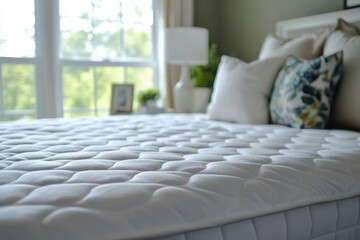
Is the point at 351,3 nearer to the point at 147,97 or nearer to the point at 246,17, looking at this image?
the point at 246,17

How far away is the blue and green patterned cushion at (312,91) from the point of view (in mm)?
1773

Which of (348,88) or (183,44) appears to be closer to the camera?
(348,88)

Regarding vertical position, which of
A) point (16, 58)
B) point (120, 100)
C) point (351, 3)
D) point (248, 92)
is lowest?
point (120, 100)

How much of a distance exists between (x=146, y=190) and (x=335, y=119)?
1403mm

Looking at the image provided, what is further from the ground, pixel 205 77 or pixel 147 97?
pixel 205 77

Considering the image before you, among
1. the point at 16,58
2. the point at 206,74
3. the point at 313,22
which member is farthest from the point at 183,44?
the point at 16,58

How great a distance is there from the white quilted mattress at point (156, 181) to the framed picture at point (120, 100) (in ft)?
5.68

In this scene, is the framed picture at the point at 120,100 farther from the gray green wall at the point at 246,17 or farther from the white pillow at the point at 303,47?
the white pillow at the point at 303,47

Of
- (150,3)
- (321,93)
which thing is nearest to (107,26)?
(150,3)

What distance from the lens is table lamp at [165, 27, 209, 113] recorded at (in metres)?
3.05

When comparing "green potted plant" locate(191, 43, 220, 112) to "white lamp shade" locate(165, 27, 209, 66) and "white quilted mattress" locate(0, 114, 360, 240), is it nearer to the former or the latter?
"white lamp shade" locate(165, 27, 209, 66)

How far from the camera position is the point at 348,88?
1.77 meters

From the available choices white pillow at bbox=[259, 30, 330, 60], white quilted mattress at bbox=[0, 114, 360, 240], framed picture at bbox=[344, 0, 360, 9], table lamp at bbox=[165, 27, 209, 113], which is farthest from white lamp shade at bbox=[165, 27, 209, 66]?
white quilted mattress at bbox=[0, 114, 360, 240]

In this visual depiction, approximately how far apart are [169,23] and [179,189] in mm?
2937
